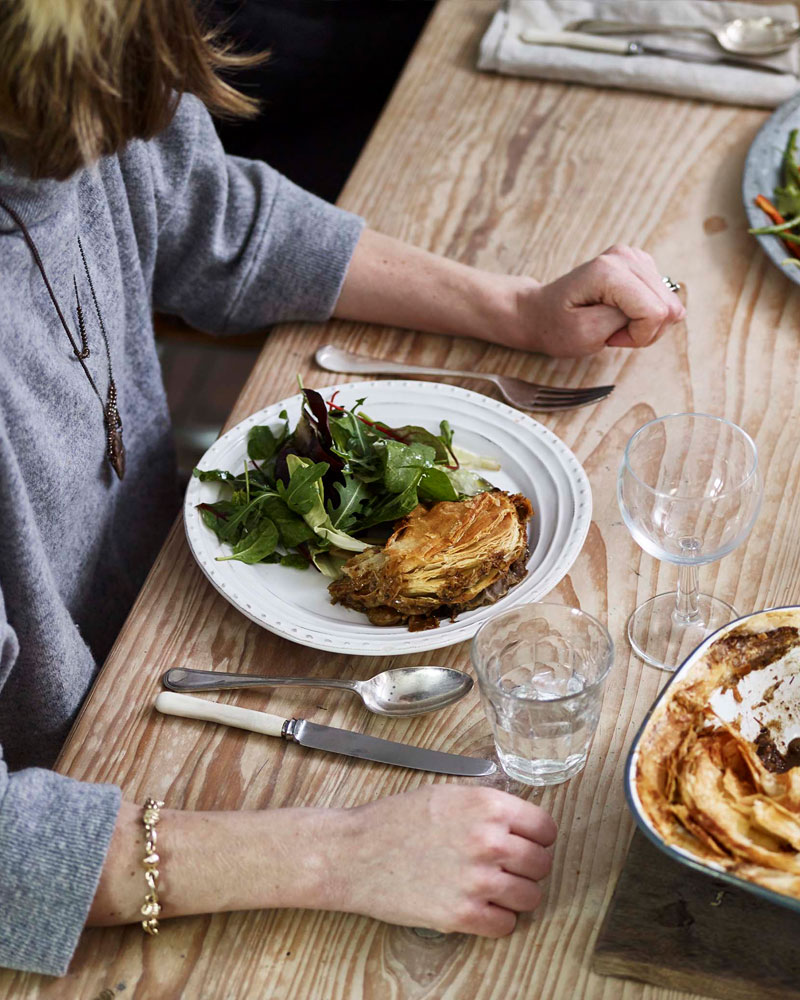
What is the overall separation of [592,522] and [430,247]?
59 cm

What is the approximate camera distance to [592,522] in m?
1.12

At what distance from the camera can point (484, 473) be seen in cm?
115

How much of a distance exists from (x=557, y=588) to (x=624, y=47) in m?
1.13

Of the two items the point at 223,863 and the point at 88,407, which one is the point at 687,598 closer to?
the point at 223,863

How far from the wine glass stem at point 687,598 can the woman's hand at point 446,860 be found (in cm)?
27

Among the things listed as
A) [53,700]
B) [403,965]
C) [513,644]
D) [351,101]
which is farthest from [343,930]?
[351,101]

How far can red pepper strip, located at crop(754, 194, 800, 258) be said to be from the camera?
1388mm

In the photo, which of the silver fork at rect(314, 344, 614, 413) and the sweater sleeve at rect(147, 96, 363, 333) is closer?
the silver fork at rect(314, 344, 614, 413)

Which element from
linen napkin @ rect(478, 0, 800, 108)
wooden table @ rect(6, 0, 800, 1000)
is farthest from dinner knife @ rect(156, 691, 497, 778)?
linen napkin @ rect(478, 0, 800, 108)

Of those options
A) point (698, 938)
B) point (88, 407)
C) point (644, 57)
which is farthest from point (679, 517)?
point (644, 57)

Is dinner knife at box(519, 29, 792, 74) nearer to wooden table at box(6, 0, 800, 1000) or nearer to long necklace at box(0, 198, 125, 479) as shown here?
wooden table at box(6, 0, 800, 1000)

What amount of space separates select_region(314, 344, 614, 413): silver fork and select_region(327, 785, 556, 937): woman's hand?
0.55 metres

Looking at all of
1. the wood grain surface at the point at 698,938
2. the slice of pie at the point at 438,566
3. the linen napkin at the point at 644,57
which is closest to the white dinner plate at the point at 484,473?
the slice of pie at the point at 438,566

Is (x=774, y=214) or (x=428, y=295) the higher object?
(x=774, y=214)
